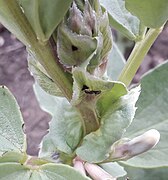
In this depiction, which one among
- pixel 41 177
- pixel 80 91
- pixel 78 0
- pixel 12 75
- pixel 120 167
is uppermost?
pixel 78 0

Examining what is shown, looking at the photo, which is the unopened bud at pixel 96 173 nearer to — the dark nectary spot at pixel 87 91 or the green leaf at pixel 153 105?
the dark nectary spot at pixel 87 91

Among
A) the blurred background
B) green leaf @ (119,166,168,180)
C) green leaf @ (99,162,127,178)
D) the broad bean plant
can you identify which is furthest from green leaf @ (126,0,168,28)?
the blurred background

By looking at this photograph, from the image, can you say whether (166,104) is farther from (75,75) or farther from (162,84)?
(75,75)

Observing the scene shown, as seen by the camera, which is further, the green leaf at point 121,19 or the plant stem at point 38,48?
the green leaf at point 121,19

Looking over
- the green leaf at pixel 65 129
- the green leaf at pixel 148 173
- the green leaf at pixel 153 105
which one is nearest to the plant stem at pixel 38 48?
the green leaf at pixel 65 129

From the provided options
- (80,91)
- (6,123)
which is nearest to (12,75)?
(6,123)

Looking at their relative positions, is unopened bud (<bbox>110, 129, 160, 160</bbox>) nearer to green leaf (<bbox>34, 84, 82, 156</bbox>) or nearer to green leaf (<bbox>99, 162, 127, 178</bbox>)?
green leaf (<bbox>34, 84, 82, 156</bbox>)

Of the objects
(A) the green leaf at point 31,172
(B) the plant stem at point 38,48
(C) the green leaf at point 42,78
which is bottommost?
(A) the green leaf at point 31,172
